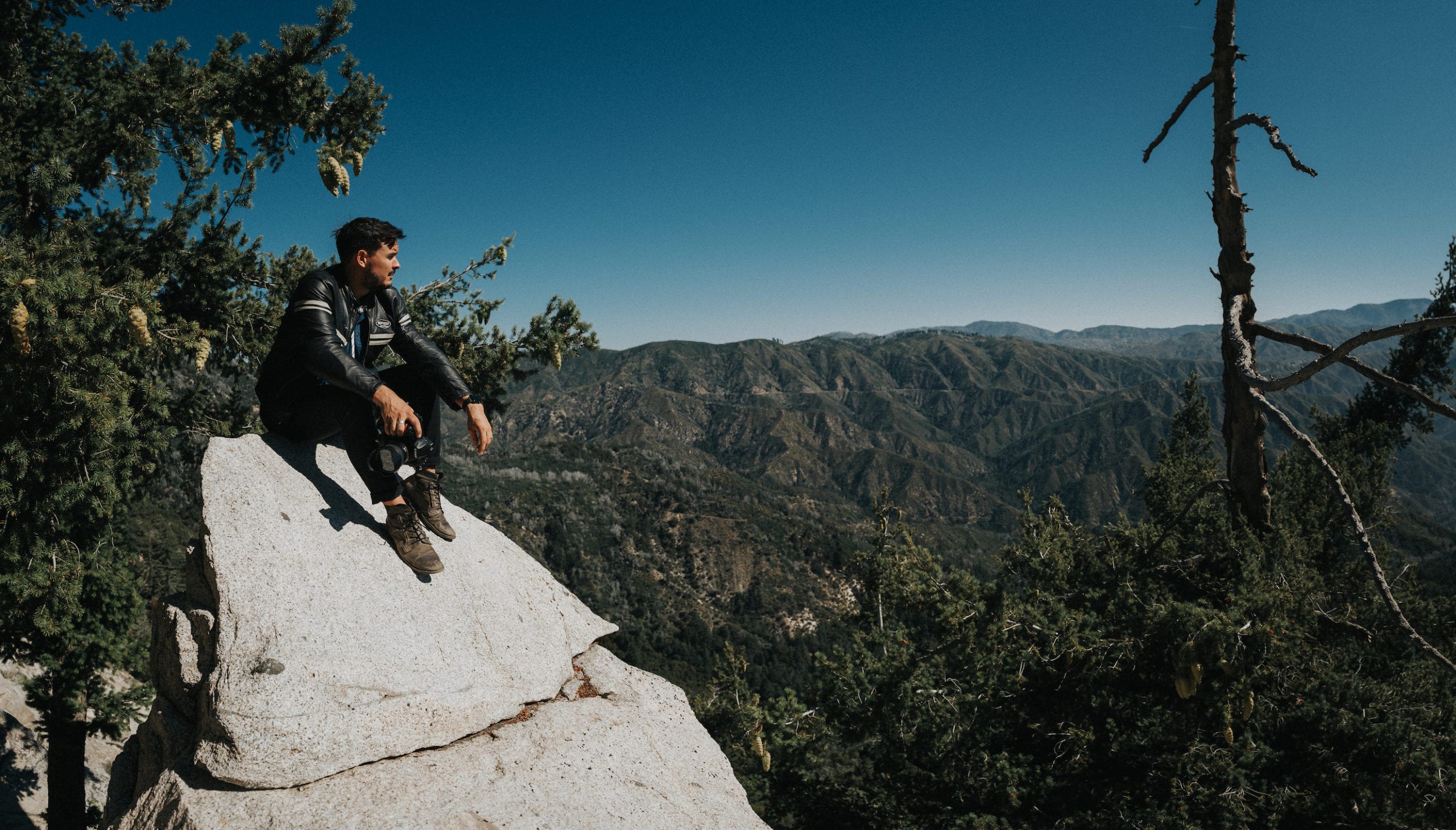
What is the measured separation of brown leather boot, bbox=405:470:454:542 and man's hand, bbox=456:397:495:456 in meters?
0.71

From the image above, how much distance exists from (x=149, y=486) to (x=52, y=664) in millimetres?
7417

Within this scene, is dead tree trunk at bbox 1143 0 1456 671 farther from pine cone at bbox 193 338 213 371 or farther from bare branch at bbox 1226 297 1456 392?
pine cone at bbox 193 338 213 371

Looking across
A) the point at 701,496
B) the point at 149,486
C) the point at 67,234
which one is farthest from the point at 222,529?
the point at 701,496

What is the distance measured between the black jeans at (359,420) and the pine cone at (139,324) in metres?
1.42

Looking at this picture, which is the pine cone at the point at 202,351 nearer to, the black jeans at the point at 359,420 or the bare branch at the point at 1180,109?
the black jeans at the point at 359,420

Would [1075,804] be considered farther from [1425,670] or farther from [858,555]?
[858,555]

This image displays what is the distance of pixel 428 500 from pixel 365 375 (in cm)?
136

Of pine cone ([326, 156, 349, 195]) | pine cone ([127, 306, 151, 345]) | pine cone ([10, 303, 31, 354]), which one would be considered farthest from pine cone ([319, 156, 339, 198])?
pine cone ([10, 303, 31, 354])

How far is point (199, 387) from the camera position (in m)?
9.26

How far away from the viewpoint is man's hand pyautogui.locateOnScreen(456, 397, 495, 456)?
4809 mm

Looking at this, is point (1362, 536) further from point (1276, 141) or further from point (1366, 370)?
point (1276, 141)

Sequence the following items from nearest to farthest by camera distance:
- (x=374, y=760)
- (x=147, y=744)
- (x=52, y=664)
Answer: (x=374, y=760) → (x=147, y=744) → (x=52, y=664)

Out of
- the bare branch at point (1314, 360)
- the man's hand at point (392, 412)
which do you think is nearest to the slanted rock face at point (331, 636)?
the man's hand at point (392, 412)

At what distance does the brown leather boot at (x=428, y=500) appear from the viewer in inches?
Answer: 209
